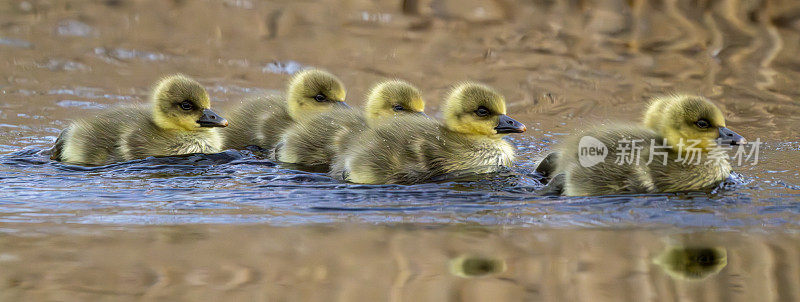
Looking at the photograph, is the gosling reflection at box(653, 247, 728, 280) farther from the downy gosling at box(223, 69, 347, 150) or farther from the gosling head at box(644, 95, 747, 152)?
the downy gosling at box(223, 69, 347, 150)

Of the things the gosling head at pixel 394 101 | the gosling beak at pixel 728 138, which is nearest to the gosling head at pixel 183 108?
the gosling head at pixel 394 101

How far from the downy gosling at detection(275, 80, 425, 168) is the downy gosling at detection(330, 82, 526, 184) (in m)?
0.13

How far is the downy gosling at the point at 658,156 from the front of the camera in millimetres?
3049

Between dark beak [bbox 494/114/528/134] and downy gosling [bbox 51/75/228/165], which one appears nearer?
dark beak [bbox 494/114/528/134]

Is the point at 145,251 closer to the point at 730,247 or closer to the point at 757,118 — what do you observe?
the point at 730,247

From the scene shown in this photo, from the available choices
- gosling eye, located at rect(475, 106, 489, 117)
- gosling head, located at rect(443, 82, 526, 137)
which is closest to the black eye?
gosling head, located at rect(443, 82, 526, 137)

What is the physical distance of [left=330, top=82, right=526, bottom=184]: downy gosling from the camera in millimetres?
3295

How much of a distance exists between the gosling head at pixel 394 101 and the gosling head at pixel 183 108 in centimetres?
56

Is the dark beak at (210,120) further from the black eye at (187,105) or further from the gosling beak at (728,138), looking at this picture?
the gosling beak at (728,138)

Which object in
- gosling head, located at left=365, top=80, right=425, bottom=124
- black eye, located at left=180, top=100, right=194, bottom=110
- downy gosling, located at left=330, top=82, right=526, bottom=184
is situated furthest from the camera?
gosling head, located at left=365, top=80, right=425, bottom=124

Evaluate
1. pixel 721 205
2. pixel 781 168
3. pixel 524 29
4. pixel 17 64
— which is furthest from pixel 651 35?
pixel 17 64

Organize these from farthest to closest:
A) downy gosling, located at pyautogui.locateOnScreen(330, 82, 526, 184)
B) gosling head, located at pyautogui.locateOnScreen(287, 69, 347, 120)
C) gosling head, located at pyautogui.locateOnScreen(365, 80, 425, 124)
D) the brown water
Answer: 1. gosling head, located at pyautogui.locateOnScreen(287, 69, 347, 120)
2. gosling head, located at pyautogui.locateOnScreen(365, 80, 425, 124)
3. downy gosling, located at pyautogui.locateOnScreen(330, 82, 526, 184)
4. the brown water

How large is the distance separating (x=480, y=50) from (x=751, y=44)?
4.66 ft

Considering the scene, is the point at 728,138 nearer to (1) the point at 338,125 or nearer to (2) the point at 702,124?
(2) the point at 702,124
